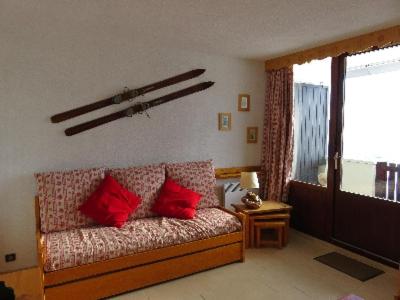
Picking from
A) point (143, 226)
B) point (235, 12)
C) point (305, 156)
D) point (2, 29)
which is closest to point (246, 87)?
point (305, 156)

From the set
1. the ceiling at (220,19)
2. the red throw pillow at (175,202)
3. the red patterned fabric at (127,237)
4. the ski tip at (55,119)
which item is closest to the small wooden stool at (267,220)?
the red patterned fabric at (127,237)

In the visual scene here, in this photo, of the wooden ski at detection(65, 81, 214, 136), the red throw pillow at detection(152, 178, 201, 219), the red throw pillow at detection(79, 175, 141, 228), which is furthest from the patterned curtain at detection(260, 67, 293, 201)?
the red throw pillow at detection(79, 175, 141, 228)

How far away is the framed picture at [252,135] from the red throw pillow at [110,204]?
→ 1834 millimetres

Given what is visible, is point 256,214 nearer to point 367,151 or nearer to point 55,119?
point 367,151

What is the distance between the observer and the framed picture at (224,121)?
3.95 metres

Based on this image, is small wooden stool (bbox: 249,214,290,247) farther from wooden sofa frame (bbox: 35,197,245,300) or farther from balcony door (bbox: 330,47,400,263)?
balcony door (bbox: 330,47,400,263)

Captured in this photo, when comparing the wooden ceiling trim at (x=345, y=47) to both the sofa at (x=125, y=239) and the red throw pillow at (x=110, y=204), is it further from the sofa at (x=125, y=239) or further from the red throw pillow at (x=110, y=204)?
the red throw pillow at (x=110, y=204)

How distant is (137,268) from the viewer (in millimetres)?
2639

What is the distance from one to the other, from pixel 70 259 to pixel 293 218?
281 cm

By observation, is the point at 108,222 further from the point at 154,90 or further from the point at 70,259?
the point at 154,90

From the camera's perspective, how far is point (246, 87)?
Result: 411 cm

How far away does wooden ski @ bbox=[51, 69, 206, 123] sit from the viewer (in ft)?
10.2

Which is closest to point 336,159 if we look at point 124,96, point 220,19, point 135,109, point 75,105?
point 220,19

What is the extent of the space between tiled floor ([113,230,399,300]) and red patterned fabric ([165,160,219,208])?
2.57 feet
